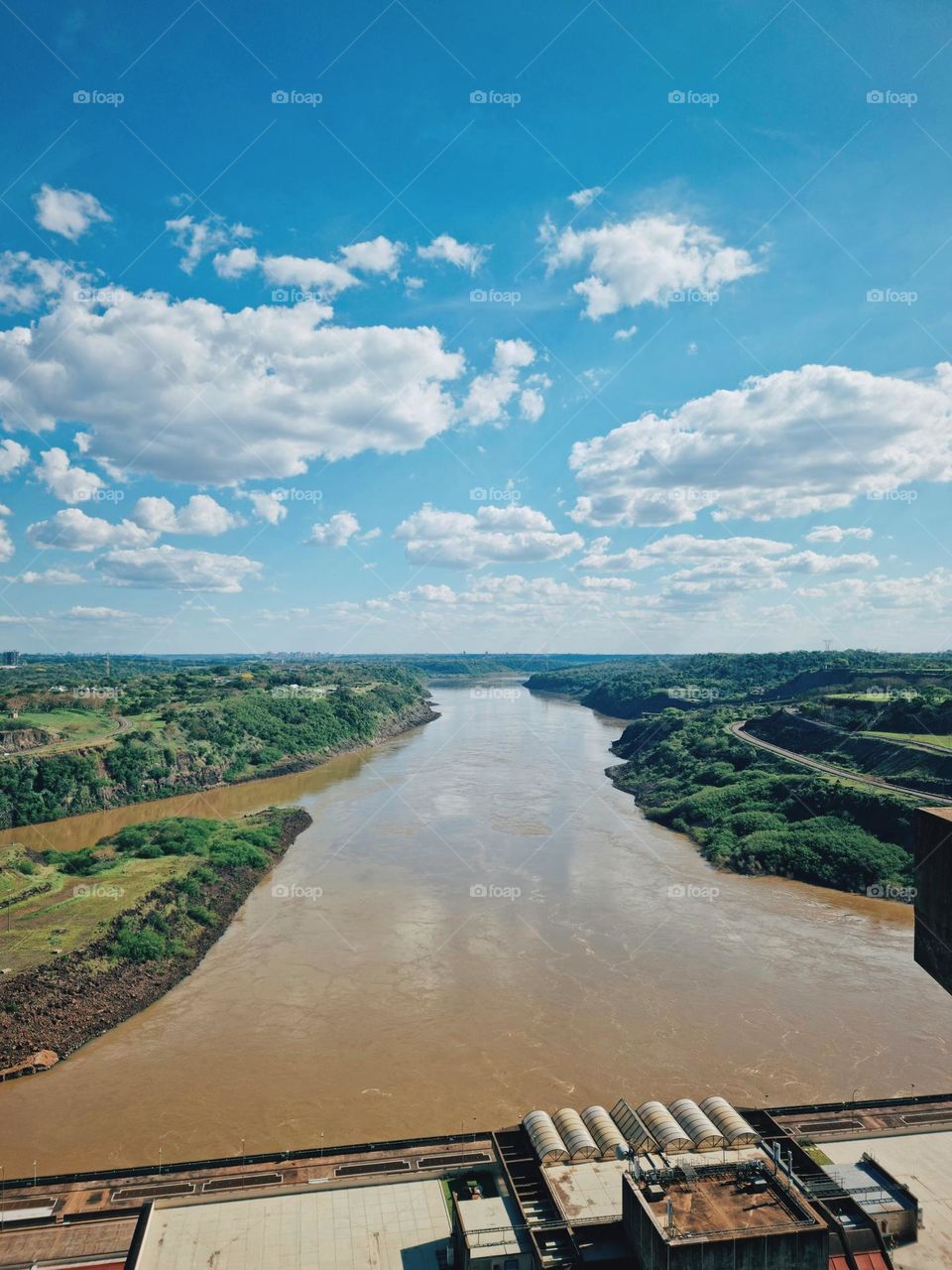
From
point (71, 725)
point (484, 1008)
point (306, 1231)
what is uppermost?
point (71, 725)

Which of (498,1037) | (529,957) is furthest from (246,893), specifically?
(498,1037)

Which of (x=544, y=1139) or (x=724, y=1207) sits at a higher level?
(x=724, y=1207)

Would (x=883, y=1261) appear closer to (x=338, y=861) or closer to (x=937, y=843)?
(x=937, y=843)

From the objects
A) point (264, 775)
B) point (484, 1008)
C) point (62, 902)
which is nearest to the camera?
point (484, 1008)

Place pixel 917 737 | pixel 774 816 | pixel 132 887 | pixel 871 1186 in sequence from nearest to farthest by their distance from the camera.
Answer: pixel 871 1186, pixel 132 887, pixel 774 816, pixel 917 737

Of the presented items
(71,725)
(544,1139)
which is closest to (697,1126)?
(544,1139)

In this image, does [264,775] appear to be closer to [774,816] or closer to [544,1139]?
[774,816]

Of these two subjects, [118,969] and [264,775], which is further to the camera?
[264,775]

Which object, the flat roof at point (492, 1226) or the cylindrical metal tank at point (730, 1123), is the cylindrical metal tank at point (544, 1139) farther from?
the cylindrical metal tank at point (730, 1123)
